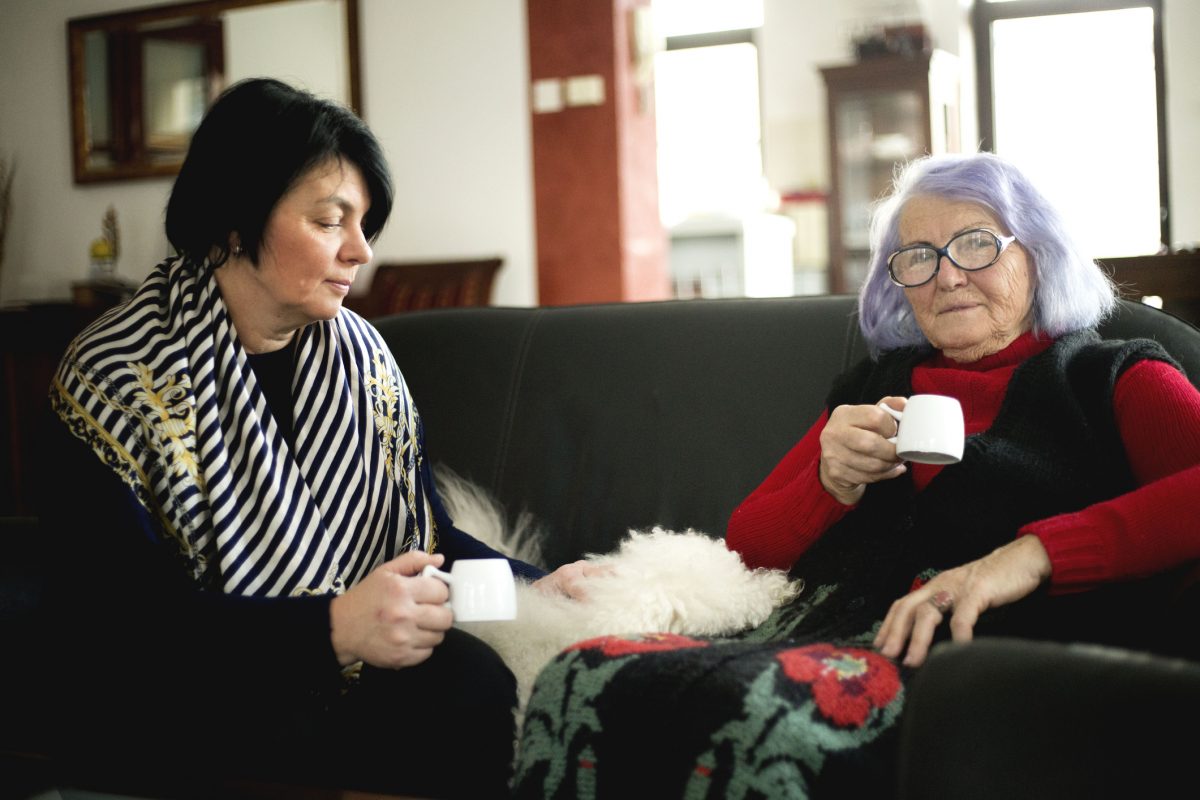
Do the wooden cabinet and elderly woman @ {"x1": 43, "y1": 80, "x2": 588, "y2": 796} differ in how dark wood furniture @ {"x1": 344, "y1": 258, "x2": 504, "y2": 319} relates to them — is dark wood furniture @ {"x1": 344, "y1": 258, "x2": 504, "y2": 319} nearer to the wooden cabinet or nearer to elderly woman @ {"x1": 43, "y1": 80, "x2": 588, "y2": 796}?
the wooden cabinet

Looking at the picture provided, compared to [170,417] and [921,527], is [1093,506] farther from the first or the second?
[170,417]

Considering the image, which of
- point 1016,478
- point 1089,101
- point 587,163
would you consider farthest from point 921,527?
point 1089,101

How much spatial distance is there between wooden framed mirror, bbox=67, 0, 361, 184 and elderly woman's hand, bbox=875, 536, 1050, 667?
13.7 ft

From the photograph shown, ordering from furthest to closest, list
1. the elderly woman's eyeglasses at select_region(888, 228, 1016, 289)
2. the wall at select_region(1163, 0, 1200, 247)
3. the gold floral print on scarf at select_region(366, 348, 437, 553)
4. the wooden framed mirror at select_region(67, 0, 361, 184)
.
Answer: the wall at select_region(1163, 0, 1200, 247) → the wooden framed mirror at select_region(67, 0, 361, 184) → the gold floral print on scarf at select_region(366, 348, 437, 553) → the elderly woman's eyeglasses at select_region(888, 228, 1016, 289)

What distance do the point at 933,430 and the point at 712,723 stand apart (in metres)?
0.39

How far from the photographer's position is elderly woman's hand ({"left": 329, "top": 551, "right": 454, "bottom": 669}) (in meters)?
1.15

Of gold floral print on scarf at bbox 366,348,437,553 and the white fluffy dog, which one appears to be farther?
gold floral print on scarf at bbox 366,348,437,553

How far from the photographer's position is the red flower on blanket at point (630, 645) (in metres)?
1.13

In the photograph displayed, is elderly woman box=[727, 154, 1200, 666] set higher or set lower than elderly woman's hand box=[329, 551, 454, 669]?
higher

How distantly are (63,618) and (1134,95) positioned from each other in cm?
667

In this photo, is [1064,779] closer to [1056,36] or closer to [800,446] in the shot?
[800,446]

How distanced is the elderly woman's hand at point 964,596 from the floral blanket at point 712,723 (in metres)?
0.07

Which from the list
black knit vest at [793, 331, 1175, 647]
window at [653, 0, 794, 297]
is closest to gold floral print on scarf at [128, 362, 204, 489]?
black knit vest at [793, 331, 1175, 647]

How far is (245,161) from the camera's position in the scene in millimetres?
1365
